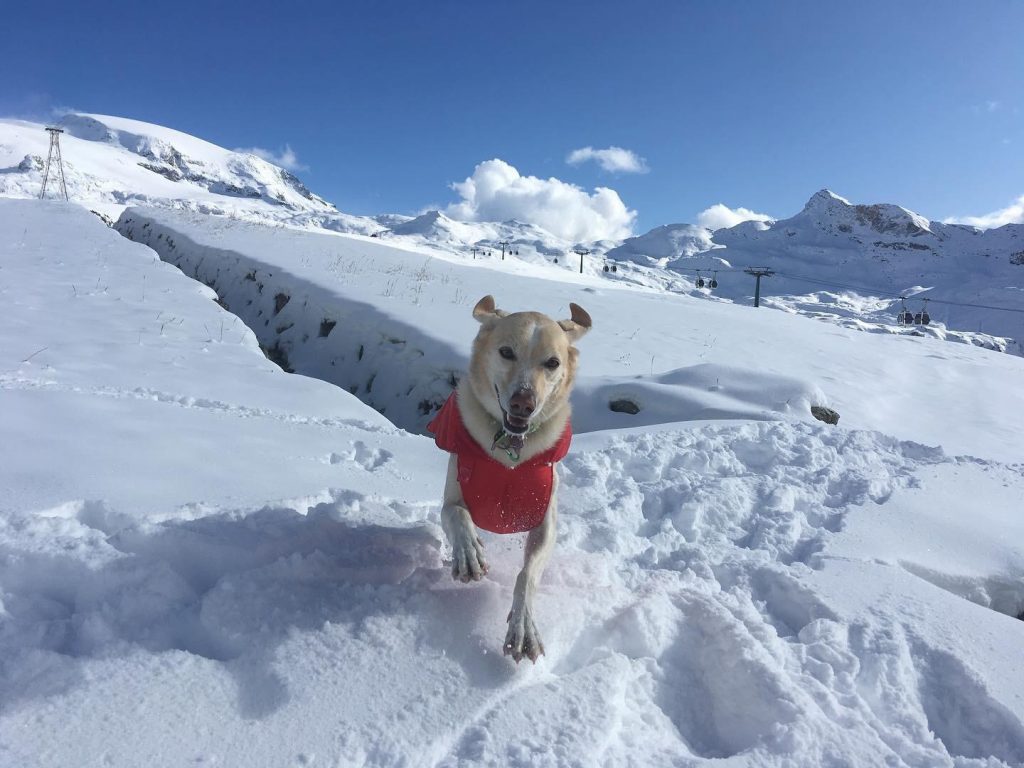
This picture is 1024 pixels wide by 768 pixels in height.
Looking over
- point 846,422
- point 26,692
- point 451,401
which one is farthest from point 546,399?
point 846,422

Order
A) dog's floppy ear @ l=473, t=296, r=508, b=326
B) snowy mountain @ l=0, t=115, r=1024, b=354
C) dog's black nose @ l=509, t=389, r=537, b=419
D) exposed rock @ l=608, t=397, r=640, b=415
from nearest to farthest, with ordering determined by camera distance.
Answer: dog's black nose @ l=509, t=389, r=537, b=419
dog's floppy ear @ l=473, t=296, r=508, b=326
exposed rock @ l=608, t=397, r=640, b=415
snowy mountain @ l=0, t=115, r=1024, b=354

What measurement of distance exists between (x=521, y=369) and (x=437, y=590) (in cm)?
107

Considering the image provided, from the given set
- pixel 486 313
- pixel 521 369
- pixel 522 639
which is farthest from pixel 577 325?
pixel 522 639

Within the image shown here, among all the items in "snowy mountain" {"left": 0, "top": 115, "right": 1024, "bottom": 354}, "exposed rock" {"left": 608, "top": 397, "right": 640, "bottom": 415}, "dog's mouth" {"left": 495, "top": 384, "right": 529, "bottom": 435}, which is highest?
"snowy mountain" {"left": 0, "top": 115, "right": 1024, "bottom": 354}

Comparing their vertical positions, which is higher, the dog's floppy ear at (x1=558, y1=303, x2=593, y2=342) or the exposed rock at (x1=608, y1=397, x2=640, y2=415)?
the dog's floppy ear at (x1=558, y1=303, x2=593, y2=342)

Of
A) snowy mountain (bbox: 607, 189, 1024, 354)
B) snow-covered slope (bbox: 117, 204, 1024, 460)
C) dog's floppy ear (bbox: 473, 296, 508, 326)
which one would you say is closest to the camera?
dog's floppy ear (bbox: 473, 296, 508, 326)

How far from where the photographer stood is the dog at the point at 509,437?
8.14ft

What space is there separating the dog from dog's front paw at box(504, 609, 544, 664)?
0.88 ft

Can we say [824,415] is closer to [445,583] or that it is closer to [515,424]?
[515,424]

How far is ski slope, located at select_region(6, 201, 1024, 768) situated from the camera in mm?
1656

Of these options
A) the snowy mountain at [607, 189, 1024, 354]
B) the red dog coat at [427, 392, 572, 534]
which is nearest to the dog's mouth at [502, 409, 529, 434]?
the red dog coat at [427, 392, 572, 534]

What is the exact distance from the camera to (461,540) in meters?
2.37

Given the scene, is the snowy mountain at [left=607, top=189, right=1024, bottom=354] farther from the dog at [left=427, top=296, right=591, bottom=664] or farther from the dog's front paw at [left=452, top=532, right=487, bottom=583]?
the dog's front paw at [left=452, top=532, right=487, bottom=583]

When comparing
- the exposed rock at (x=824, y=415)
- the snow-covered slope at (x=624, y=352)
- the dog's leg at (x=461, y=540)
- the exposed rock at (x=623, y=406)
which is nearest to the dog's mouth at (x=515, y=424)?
the dog's leg at (x=461, y=540)
